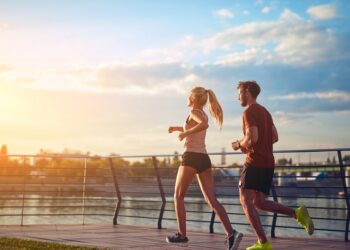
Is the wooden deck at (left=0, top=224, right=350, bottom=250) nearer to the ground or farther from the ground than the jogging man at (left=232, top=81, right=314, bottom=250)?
nearer to the ground

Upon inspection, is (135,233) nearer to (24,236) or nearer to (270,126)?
(24,236)

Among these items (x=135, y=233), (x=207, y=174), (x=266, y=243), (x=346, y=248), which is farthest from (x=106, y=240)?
(x=346, y=248)

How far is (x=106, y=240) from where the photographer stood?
7691 mm

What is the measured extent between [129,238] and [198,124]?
2.55m

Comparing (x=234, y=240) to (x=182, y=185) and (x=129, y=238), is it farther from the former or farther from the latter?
(x=129, y=238)

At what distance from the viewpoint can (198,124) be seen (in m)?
A: 6.38

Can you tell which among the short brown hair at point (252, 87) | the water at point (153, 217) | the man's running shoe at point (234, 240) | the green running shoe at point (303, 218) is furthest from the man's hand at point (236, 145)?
the water at point (153, 217)

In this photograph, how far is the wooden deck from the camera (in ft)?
23.4

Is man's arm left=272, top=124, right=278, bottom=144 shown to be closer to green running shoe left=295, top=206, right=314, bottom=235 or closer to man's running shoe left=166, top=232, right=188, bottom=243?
green running shoe left=295, top=206, right=314, bottom=235

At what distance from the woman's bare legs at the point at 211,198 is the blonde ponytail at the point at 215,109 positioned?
608 mm

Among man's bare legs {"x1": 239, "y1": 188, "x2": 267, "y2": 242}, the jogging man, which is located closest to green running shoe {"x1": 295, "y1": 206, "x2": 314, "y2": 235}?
the jogging man

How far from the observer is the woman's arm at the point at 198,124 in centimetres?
634

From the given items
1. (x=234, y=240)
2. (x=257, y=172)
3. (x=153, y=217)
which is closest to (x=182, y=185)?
(x=234, y=240)

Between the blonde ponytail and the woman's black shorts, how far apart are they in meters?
0.43
